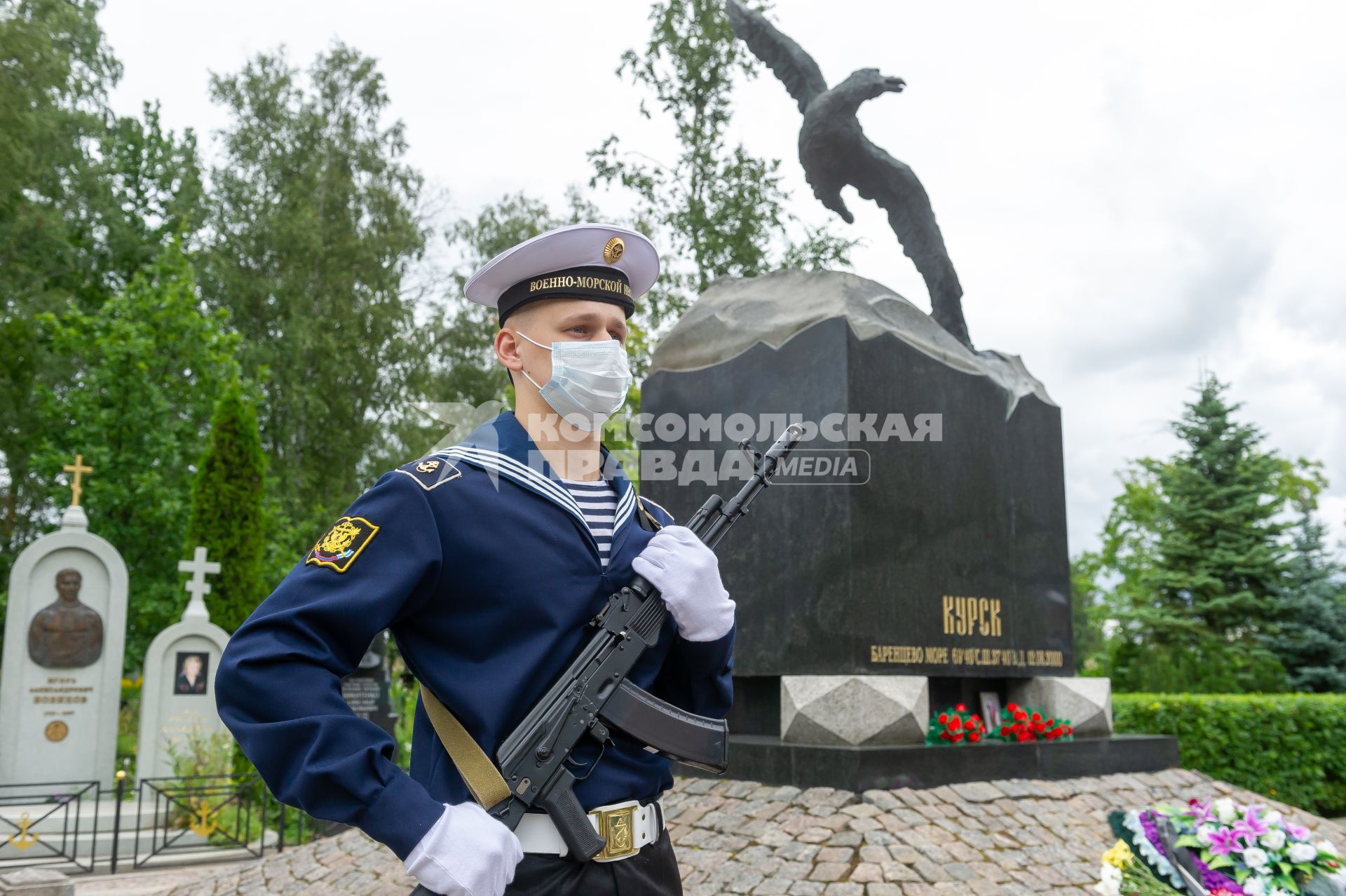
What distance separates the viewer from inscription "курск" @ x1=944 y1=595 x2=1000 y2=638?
705 cm

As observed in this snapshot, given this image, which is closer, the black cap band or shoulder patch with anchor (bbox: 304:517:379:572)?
shoulder patch with anchor (bbox: 304:517:379:572)

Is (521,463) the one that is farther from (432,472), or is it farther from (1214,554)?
(1214,554)

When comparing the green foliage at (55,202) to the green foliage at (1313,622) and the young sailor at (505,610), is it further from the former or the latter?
the green foliage at (1313,622)

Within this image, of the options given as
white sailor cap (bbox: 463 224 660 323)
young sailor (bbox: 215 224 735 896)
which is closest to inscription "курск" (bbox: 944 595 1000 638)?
young sailor (bbox: 215 224 735 896)

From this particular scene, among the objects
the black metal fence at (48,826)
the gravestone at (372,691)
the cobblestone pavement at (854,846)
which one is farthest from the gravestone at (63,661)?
the cobblestone pavement at (854,846)

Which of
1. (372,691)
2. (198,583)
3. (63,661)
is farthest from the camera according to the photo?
(198,583)

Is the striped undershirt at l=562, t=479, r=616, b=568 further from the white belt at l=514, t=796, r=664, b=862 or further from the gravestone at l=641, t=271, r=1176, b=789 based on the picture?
the gravestone at l=641, t=271, r=1176, b=789

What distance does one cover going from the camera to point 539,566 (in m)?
2.10

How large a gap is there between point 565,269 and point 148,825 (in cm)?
1098

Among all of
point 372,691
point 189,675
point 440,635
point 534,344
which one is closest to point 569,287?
point 534,344

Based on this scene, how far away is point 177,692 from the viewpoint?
39.4 feet

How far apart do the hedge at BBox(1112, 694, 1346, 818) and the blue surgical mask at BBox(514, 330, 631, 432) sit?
457 inches

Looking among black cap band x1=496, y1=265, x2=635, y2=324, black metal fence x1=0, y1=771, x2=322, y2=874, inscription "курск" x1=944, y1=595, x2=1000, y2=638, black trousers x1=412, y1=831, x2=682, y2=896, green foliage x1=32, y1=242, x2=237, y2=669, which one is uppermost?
green foliage x1=32, y1=242, x2=237, y2=669

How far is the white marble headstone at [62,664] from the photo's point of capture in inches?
445
